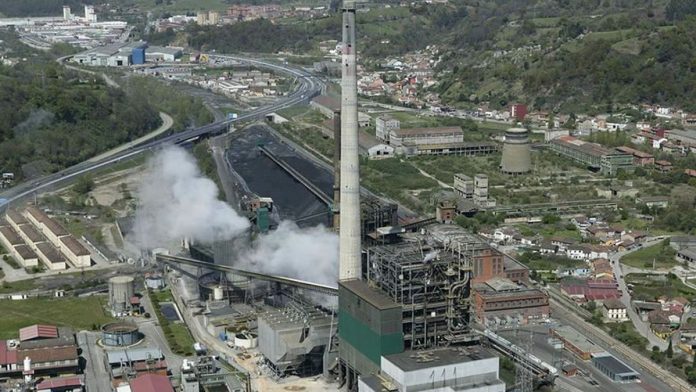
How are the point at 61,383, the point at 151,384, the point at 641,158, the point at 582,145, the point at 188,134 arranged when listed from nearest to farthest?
the point at 151,384 → the point at 61,383 → the point at 641,158 → the point at 582,145 → the point at 188,134

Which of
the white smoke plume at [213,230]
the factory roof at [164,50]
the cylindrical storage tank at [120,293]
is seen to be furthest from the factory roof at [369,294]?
the factory roof at [164,50]

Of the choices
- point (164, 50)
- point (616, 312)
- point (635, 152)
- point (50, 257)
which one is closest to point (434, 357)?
point (616, 312)

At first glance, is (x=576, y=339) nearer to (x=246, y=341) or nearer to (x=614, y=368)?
(x=614, y=368)

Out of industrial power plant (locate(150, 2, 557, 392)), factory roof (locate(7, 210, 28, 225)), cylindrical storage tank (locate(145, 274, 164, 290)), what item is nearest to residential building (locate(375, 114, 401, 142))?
factory roof (locate(7, 210, 28, 225))

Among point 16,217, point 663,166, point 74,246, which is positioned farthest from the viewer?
point 663,166

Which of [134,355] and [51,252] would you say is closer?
[134,355]

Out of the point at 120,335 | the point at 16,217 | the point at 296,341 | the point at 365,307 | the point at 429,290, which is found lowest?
the point at 16,217
